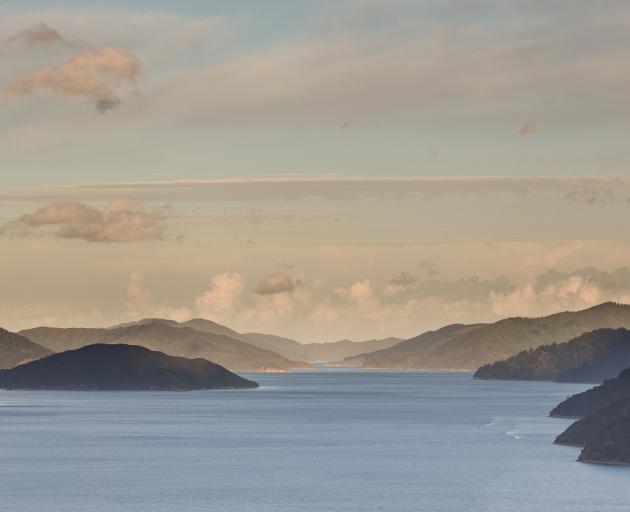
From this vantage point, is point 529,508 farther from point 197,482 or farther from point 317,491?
point 197,482

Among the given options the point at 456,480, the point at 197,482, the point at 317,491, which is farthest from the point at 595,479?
the point at 197,482

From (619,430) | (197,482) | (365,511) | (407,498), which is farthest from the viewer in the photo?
(619,430)


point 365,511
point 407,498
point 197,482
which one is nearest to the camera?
point 365,511

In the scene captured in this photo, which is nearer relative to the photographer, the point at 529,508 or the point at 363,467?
the point at 529,508

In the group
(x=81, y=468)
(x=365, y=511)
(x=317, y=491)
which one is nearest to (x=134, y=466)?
(x=81, y=468)

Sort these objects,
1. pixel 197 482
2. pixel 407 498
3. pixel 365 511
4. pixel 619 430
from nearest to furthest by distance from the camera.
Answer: pixel 365 511, pixel 407 498, pixel 197 482, pixel 619 430

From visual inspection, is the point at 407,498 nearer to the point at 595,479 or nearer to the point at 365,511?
the point at 365,511

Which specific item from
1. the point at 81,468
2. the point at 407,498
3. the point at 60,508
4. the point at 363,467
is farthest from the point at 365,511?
the point at 81,468

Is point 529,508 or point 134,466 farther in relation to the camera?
point 134,466
